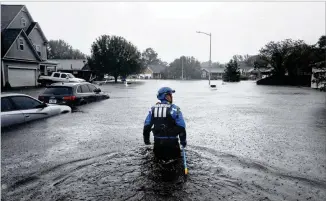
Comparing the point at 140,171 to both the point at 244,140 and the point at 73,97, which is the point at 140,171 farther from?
the point at 73,97

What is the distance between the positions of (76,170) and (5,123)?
15.0ft

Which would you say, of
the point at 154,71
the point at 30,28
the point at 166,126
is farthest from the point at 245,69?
the point at 166,126

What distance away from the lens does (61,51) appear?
A: 333ft

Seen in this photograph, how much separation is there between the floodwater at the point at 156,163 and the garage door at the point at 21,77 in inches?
817

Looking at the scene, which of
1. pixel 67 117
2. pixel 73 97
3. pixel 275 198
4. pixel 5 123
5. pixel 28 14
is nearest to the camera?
pixel 275 198

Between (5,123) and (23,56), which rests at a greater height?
(23,56)

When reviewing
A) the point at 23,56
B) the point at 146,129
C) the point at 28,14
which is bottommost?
the point at 146,129

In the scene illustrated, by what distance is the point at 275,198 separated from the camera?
4.35 metres

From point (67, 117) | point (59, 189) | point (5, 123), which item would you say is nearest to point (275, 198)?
point (59, 189)

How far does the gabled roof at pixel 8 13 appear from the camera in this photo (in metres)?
31.8

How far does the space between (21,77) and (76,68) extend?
97.6 feet

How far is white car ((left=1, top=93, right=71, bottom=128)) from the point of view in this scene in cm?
872

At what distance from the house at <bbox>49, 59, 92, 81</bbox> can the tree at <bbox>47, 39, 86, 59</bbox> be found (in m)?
37.9

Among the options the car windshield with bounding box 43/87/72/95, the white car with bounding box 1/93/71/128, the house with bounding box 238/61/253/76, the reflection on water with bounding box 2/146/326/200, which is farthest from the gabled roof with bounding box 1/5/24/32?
the house with bounding box 238/61/253/76
